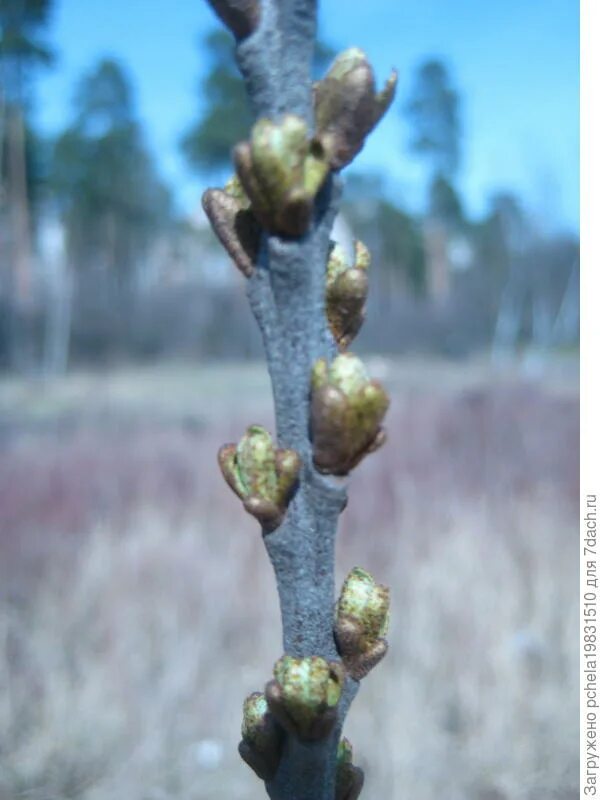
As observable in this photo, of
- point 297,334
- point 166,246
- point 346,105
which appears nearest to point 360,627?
point 297,334

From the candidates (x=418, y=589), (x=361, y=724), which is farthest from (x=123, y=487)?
(x=361, y=724)

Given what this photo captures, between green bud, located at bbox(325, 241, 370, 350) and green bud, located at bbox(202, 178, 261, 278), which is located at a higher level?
green bud, located at bbox(202, 178, 261, 278)

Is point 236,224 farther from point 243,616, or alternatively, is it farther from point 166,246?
point 166,246

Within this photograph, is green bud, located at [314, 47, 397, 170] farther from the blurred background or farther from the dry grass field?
the dry grass field

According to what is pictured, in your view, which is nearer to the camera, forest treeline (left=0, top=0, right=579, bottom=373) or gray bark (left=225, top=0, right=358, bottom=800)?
gray bark (left=225, top=0, right=358, bottom=800)

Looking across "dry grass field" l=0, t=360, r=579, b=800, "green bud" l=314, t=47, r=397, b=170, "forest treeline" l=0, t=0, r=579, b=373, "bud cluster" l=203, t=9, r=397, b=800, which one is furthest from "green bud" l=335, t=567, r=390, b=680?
"forest treeline" l=0, t=0, r=579, b=373

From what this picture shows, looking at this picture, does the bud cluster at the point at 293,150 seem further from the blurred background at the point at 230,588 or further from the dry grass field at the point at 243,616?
the dry grass field at the point at 243,616

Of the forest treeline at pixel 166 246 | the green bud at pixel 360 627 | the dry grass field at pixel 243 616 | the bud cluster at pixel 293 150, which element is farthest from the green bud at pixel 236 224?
the forest treeline at pixel 166 246
